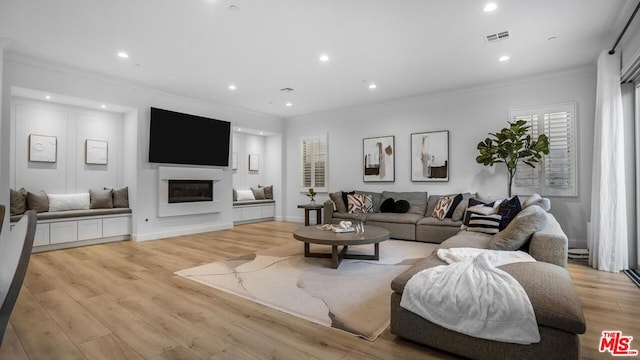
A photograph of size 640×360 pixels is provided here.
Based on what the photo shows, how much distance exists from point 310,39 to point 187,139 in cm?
369

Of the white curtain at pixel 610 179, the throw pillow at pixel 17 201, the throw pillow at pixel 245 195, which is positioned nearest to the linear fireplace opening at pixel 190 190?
the throw pillow at pixel 245 195

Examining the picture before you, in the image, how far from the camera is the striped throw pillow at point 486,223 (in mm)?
4168

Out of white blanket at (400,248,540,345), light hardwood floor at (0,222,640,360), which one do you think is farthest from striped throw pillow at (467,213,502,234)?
white blanket at (400,248,540,345)

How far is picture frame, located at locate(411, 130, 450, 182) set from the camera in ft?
20.0

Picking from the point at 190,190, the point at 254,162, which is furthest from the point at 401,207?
the point at 254,162

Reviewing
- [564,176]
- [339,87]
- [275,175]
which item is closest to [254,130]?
[275,175]

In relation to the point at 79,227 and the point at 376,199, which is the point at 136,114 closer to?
the point at 79,227

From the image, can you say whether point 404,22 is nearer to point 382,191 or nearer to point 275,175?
point 382,191

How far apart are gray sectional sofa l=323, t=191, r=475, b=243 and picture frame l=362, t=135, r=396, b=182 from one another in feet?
1.37

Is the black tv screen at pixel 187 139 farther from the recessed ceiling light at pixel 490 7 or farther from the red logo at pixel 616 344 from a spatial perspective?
the red logo at pixel 616 344

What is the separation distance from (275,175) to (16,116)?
5.41 meters

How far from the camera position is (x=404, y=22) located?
135 inches

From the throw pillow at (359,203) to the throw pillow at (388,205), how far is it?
0.95 feet

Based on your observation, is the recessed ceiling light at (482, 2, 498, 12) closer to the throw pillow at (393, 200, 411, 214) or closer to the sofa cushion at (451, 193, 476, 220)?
the sofa cushion at (451, 193, 476, 220)
